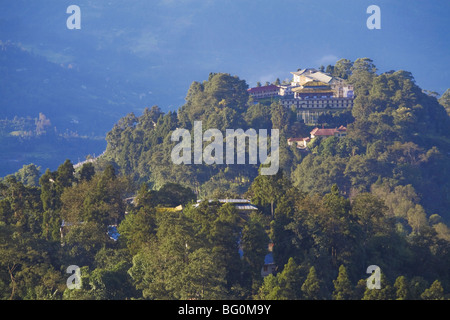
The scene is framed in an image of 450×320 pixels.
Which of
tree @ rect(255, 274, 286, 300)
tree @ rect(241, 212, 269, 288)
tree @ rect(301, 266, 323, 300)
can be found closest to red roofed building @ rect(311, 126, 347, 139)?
tree @ rect(241, 212, 269, 288)

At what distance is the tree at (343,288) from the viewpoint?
25688 mm

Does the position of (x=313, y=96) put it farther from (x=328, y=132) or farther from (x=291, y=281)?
(x=291, y=281)

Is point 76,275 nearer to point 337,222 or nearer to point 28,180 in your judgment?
point 337,222

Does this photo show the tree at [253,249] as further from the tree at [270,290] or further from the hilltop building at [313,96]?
the hilltop building at [313,96]

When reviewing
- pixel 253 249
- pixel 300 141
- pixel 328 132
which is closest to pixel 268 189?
pixel 253 249

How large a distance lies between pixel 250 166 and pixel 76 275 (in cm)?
2734

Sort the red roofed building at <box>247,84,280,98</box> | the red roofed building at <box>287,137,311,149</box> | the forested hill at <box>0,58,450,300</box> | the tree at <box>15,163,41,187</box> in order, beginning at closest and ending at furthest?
1. the forested hill at <box>0,58,450,300</box>
2. the tree at <box>15,163,41,187</box>
3. the red roofed building at <box>287,137,311,149</box>
4. the red roofed building at <box>247,84,280,98</box>

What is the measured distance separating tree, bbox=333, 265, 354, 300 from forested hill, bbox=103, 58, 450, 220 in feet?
72.4

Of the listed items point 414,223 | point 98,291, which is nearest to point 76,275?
point 98,291

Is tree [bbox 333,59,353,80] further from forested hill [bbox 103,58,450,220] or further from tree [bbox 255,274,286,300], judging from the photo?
tree [bbox 255,274,286,300]

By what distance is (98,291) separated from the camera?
2586 centimetres

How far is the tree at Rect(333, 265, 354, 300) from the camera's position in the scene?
84.3 ft

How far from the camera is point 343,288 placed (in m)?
25.8

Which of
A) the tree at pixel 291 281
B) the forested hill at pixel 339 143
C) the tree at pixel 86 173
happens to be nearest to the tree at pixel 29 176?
the forested hill at pixel 339 143
